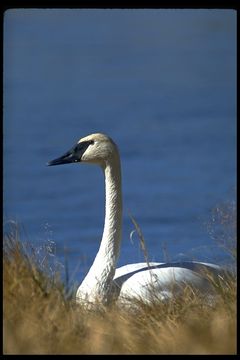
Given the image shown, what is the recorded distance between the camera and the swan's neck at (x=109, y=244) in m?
5.94

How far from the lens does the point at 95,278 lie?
5.95 m

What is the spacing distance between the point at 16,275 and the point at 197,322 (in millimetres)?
640

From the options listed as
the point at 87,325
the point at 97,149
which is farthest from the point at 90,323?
the point at 97,149

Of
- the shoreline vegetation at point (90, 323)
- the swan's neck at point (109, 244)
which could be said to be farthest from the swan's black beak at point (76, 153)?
the shoreline vegetation at point (90, 323)

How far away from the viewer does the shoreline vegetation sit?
3.88 m

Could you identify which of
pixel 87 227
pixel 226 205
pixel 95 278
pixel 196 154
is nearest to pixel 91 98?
pixel 196 154

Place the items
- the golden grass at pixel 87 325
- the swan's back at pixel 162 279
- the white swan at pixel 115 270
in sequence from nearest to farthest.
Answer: the golden grass at pixel 87 325, the swan's back at pixel 162 279, the white swan at pixel 115 270

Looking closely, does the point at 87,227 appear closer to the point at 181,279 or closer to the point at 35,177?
the point at 35,177

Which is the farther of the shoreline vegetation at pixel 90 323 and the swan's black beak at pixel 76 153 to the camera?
the swan's black beak at pixel 76 153

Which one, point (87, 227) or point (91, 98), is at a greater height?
point (91, 98)

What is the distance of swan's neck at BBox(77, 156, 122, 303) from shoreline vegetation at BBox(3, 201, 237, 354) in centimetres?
130

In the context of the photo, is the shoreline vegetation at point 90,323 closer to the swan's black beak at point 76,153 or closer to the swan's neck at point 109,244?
the swan's neck at point 109,244

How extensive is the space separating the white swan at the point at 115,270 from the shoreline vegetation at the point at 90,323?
330mm

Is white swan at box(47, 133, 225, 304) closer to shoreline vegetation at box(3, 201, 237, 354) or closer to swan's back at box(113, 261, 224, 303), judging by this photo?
Answer: swan's back at box(113, 261, 224, 303)
